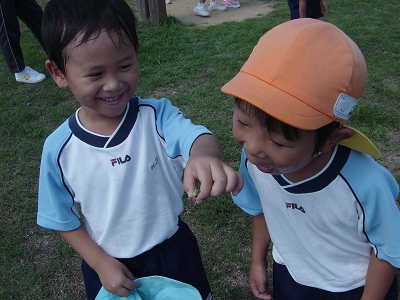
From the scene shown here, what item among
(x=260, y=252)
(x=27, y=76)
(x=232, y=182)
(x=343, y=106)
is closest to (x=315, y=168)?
(x=343, y=106)

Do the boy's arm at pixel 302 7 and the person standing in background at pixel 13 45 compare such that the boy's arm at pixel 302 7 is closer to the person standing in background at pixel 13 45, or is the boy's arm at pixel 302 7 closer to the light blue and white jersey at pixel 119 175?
the person standing in background at pixel 13 45

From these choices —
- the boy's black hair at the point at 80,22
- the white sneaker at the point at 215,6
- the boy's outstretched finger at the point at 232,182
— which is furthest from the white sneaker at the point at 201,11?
the boy's outstretched finger at the point at 232,182

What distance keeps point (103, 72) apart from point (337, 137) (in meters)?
0.69

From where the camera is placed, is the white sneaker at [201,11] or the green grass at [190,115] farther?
the white sneaker at [201,11]

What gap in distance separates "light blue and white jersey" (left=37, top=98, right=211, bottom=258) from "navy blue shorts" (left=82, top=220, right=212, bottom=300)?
5 cm

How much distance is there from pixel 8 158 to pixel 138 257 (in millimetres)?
2212

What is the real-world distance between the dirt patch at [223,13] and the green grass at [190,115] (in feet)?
1.07

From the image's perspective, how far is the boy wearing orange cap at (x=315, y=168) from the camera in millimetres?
1045

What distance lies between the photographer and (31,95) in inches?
166

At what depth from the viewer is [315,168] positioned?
1257 millimetres

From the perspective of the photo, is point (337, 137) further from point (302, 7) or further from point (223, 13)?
point (223, 13)

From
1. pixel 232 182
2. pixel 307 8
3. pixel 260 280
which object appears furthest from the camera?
pixel 307 8

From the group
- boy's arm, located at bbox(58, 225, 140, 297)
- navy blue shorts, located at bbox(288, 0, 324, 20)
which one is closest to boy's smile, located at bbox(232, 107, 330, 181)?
boy's arm, located at bbox(58, 225, 140, 297)

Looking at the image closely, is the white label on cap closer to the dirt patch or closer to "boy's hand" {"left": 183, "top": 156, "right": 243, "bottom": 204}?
"boy's hand" {"left": 183, "top": 156, "right": 243, "bottom": 204}
